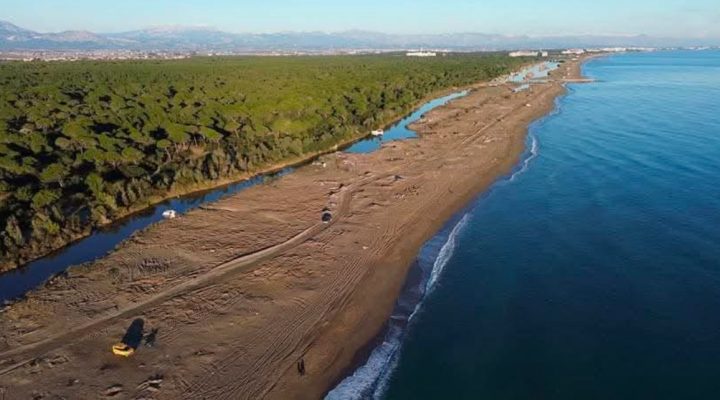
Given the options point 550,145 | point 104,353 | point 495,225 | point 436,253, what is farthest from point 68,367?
point 550,145

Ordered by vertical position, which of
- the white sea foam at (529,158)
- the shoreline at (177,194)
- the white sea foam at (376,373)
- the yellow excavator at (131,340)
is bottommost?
the white sea foam at (376,373)

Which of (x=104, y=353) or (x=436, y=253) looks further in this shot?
(x=436, y=253)

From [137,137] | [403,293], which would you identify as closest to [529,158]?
[403,293]

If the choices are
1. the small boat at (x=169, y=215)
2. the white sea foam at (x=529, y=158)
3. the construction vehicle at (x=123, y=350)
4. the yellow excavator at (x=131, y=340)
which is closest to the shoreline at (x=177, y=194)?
the small boat at (x=169, y=215)

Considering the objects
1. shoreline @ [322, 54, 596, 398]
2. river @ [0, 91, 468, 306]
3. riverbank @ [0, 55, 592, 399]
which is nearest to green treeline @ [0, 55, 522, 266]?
river @ [0, 91, 468, 306]

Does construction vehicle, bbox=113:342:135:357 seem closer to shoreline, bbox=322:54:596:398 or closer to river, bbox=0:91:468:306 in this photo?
shoreline, bbox=322:54:596:398

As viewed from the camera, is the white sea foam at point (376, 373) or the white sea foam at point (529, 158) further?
the white sea foam at point (529, 158)

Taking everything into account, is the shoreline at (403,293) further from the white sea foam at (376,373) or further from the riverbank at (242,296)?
the riverbank at (242,296)

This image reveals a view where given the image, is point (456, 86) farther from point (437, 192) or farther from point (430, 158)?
point (437, 192)
